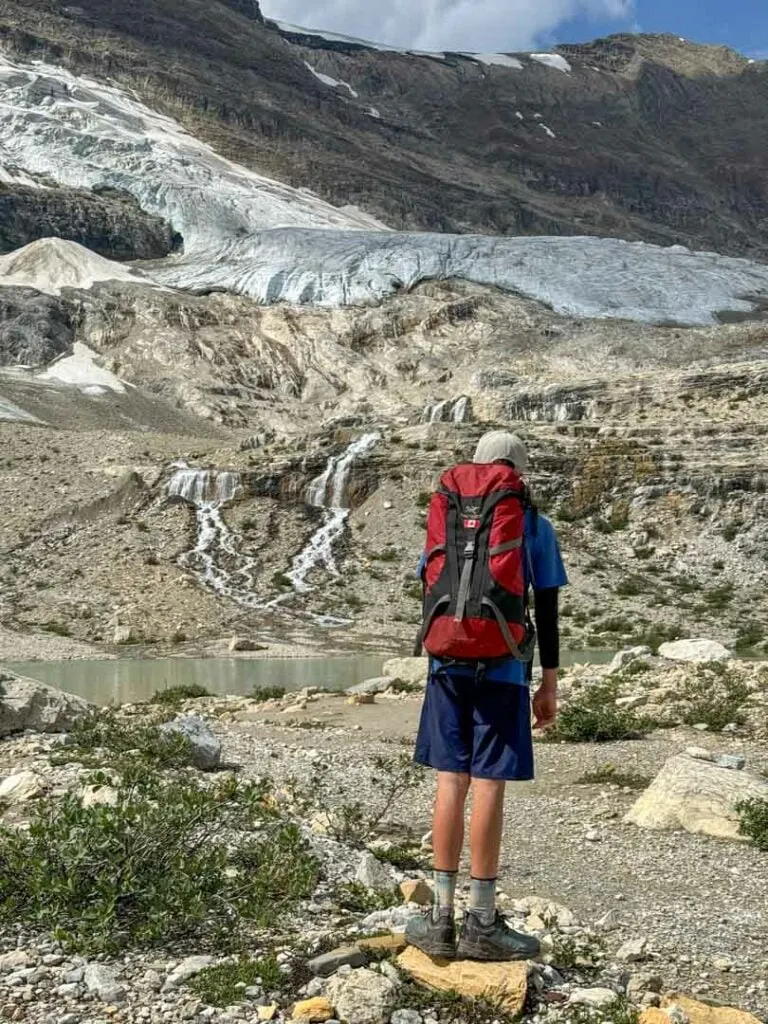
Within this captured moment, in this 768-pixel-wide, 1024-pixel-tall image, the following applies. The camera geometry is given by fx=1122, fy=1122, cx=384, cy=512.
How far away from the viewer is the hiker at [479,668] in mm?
4613

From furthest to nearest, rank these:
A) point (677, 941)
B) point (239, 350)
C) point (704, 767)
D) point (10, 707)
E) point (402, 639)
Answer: point (239, 350) < point (402, 639) < point (10, 707) < point (704, 767) < point (677, 941)

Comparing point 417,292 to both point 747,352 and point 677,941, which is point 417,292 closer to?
Result: point 747,352

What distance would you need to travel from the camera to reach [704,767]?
8086 mm

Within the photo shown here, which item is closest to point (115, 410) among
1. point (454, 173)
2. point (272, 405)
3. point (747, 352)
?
point (272, 405)

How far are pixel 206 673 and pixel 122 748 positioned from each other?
693 inches

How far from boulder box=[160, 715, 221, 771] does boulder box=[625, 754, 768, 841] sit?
134 inches

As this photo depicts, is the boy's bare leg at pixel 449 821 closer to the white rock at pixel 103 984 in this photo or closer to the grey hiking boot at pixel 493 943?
the grey hiking boot at pixel 493 943

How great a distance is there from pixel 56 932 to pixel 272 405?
272ft

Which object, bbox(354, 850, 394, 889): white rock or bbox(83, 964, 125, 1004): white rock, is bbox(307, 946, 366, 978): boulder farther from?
bbox(354, 850, 394, 889): white rock

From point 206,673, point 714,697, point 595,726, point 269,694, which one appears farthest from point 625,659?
point 206,673

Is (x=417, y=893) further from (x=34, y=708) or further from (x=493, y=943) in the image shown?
(x=34, y=708)

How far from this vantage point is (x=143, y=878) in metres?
→ 4.93

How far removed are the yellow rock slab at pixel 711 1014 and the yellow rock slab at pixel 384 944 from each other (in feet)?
3.50

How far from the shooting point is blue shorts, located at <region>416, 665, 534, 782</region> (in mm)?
4711
